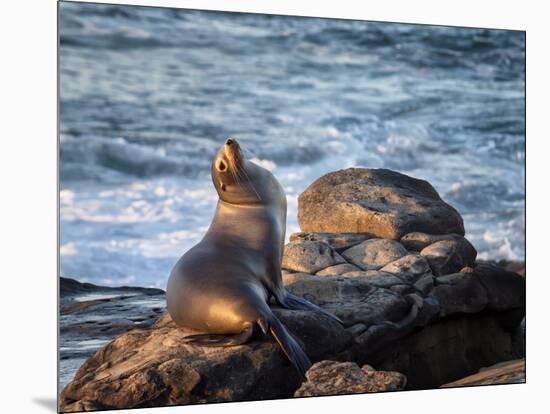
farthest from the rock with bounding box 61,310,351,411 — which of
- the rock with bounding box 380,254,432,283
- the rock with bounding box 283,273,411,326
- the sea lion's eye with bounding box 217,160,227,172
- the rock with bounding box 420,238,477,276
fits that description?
the rock with bounding box 420,238,477,276

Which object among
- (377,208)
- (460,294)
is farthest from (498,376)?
(377,208)

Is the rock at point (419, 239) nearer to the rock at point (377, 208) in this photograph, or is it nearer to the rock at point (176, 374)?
the rock at point (377, 208)

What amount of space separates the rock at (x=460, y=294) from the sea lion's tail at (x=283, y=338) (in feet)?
5.63

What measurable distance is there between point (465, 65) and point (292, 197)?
1917 millimetres

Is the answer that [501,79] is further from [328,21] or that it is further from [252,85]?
[252,85]

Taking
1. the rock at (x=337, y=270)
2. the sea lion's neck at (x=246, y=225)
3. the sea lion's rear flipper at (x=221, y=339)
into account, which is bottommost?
the sea lion's rear flipper at (x=221, y=339)

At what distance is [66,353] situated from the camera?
8234 millimetres

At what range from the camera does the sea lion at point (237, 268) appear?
8086mm

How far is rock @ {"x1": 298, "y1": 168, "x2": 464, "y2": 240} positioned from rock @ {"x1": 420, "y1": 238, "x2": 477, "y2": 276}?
0.17 m

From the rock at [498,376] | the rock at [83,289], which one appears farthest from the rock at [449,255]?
the rock at [83,289]

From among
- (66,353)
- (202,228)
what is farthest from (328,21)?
(66,353)

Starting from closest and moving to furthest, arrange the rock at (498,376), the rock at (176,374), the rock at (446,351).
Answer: the rock at (176,374) → the rock at (446,351) → the rock at (498,376)

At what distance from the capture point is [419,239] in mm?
9836

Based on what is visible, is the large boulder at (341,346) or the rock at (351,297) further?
the rock at (351,297)
